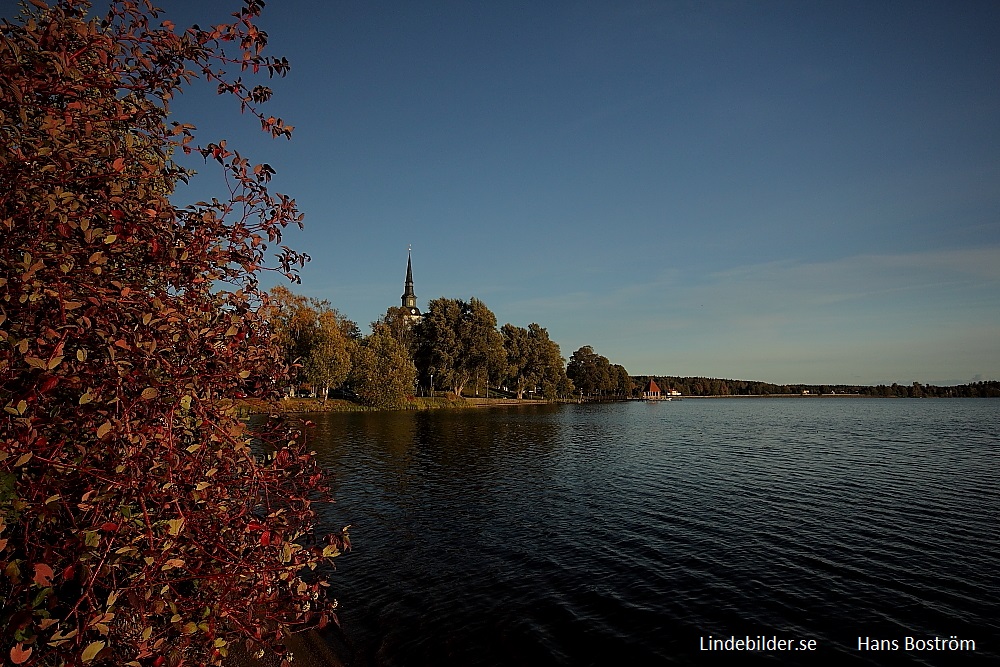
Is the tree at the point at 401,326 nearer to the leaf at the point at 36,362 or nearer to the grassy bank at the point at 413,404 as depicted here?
the grassy bank at the point at 413,404

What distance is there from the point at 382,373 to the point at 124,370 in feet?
302

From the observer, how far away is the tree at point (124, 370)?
376 centimetres

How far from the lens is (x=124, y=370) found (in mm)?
3959

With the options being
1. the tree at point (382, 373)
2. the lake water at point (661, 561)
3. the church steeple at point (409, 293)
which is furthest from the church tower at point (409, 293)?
the lake water at point (661, 561)

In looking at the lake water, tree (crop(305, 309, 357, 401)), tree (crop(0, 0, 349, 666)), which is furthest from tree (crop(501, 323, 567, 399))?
tree (crop(0, 0, 349, 666))

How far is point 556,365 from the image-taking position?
160 meters

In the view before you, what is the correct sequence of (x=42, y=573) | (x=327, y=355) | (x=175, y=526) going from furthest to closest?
(x=327, y=355) → (x=175, y=526) → (x=42, y=573)

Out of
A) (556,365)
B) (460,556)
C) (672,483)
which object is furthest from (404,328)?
(460,556)

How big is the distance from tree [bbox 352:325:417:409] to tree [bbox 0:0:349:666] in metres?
88.4

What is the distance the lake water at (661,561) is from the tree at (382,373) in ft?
183

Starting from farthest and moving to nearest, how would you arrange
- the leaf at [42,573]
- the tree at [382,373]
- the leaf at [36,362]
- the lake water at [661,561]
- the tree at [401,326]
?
the tree at [401,326] < the tree at [382,373] < the lake water at [661,561] < the leaf at [36,362] < the leaf at [42,573]

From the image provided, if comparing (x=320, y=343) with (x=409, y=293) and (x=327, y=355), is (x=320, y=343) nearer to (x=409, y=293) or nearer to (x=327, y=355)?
(x=327, y=355)

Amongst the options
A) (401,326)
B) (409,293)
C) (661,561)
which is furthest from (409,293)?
(661,561)

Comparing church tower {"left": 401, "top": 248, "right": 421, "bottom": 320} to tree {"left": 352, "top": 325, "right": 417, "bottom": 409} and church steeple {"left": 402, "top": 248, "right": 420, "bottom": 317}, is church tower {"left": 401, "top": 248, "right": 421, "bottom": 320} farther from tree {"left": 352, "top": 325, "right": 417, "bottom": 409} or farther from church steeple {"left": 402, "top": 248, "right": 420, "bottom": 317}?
tree {"left": 352, "top": 325, "right": 417, "bottom": 409}
